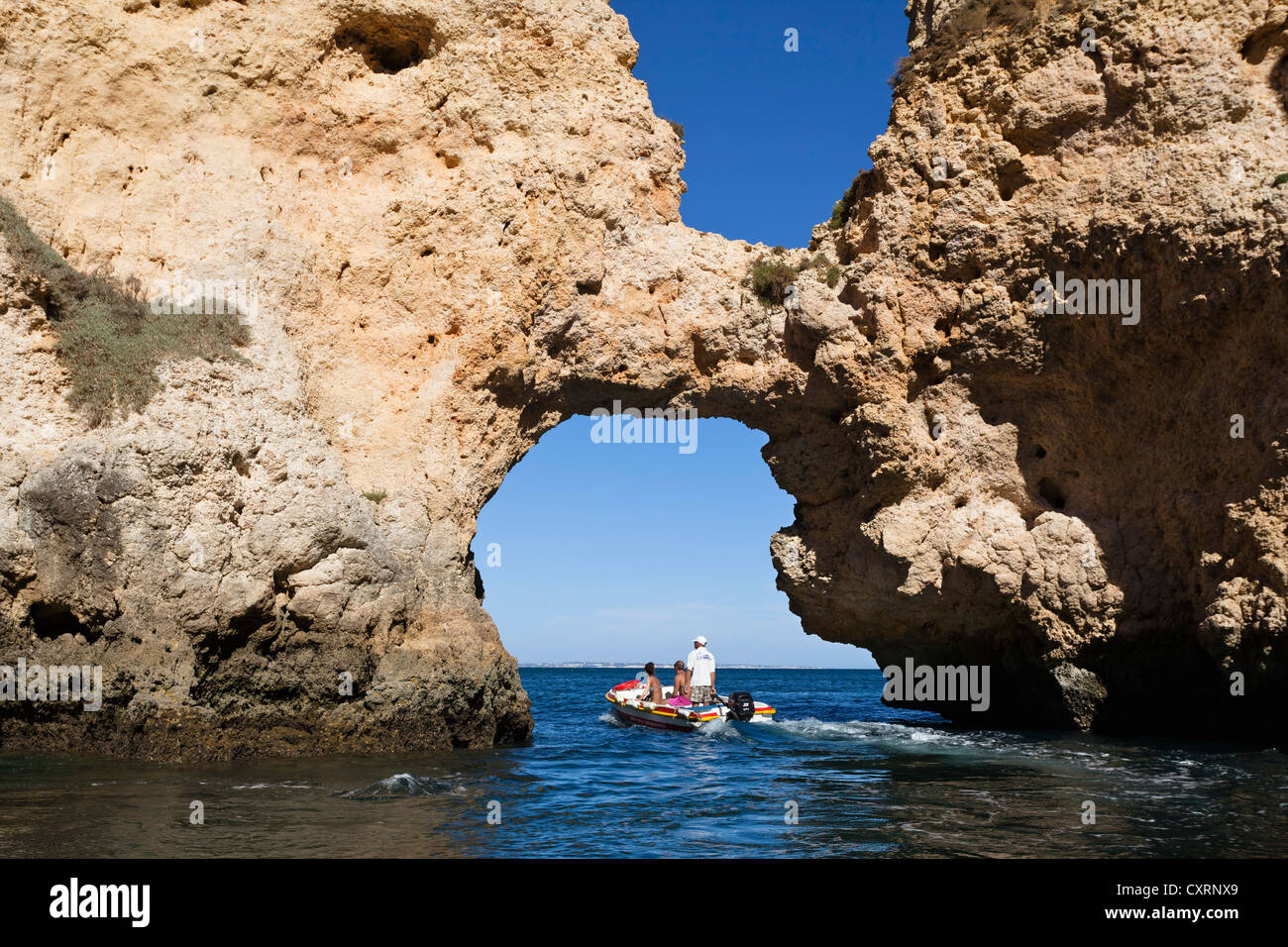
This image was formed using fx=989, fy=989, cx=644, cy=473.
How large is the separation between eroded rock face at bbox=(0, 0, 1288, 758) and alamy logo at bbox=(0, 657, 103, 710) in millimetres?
171

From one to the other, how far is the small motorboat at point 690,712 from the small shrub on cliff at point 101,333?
9.72m

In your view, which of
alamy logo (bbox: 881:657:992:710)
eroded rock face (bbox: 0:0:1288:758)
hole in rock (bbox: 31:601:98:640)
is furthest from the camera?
alamy logo (bbox: 881:657:992:710)

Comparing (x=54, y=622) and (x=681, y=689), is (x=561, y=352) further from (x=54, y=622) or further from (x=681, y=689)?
(x=54, y=622)

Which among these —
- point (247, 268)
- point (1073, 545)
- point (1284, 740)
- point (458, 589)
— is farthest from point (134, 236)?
point (1284, 740)

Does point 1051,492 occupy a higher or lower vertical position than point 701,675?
higher

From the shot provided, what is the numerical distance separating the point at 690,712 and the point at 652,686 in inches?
87.6

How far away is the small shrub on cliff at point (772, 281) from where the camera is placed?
16156 mm

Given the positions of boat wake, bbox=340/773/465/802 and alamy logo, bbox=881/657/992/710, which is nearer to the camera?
boat wake, bbox=340/773/465/802

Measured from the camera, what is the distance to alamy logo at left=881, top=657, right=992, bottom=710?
61.3 feet

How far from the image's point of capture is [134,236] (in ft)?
45.3

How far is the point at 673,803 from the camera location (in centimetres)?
1016
